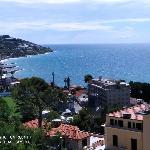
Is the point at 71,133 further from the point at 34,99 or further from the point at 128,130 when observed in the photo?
the point at 34,99

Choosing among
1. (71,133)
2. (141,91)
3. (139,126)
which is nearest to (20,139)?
(71,133)

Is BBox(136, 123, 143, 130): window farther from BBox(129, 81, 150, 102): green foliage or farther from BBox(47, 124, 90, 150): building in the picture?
BBox(129, 81, 150, 102): green foliage

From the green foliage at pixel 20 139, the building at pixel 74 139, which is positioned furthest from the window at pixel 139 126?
the building at pixel 74 139

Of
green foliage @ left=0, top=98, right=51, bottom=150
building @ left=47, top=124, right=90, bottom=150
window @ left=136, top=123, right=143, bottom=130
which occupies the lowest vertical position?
building @ left=47, top=124, right=90, bottom=150

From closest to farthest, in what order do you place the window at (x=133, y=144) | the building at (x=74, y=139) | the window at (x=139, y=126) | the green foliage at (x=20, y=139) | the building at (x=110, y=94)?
the green foliage at (x=20, y=139), the window at (x=139, y=126), the window at (x=133, y=144), the building at (x=74, y=139), the building at (x=110, y=94)

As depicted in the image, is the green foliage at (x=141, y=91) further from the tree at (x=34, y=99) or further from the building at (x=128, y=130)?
the building at (x=128, y=130)

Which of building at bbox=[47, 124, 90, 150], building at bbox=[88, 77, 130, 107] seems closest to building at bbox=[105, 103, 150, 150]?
building at bbox=[47, 124, 90, 150]

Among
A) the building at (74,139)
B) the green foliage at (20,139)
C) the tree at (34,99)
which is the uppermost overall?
the green foliage at (20,139)
